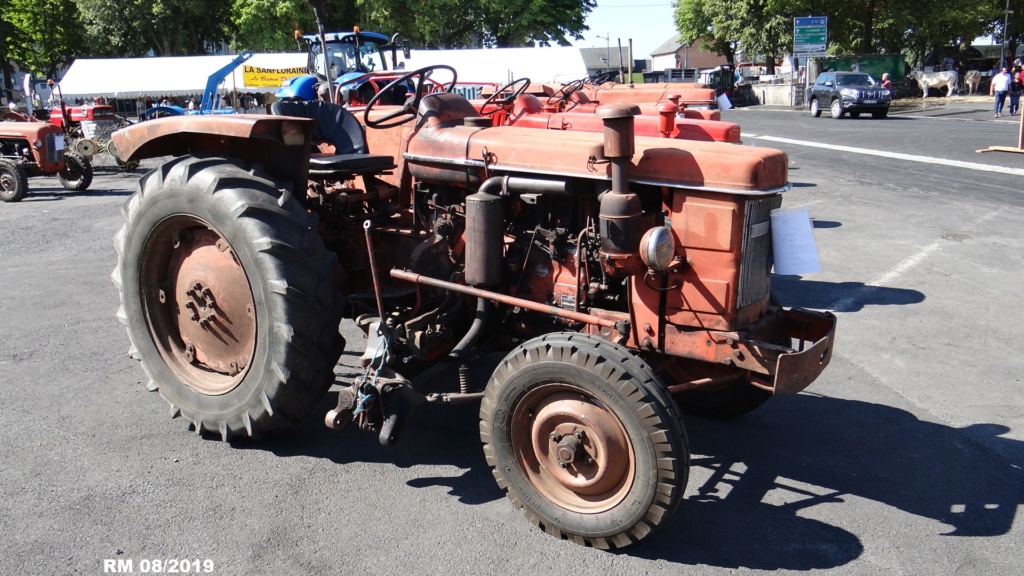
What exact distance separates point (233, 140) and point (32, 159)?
1288cm

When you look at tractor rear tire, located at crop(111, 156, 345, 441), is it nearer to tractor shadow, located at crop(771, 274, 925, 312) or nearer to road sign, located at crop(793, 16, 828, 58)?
tractor shadow, located at crop(771, 274, 925, 312)

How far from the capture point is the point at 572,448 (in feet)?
10.3

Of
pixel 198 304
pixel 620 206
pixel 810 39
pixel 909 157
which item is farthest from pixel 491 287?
pixel 810 39

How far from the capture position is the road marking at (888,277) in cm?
681

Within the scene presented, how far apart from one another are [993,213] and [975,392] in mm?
6771

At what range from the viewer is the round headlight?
10.1ft

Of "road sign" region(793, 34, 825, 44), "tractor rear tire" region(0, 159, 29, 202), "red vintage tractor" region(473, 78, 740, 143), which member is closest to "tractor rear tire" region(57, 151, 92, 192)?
"tractor rear tire" region(0, 159, 29, 202)

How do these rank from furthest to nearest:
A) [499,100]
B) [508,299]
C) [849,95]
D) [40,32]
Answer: [40,32]
[849,95]
[499,100]
[508,299]

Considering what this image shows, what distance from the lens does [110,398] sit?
4.84 meters

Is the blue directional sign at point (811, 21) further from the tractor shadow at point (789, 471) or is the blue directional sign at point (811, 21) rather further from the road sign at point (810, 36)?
the tractor shadow at point (789, 471)

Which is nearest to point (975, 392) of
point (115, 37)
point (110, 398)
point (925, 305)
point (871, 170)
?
point (925, 305)

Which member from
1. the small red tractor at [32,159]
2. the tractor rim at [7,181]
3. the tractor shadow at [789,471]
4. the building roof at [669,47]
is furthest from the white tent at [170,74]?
the building roof at [669,47]

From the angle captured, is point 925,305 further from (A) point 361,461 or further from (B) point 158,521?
(B) point 158,521

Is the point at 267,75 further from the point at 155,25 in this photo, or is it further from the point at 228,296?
the point at 228,296
